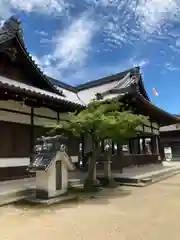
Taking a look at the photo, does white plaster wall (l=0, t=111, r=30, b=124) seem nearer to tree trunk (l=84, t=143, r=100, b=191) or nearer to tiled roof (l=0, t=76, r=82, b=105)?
tiled roof (l=0, t=76, r=82, b=105)

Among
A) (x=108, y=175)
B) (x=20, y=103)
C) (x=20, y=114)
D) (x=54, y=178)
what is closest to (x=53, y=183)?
(x=54, y=178)

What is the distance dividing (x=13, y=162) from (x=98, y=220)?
5.52 metres

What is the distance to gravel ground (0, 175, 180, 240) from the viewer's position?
5.62 metres

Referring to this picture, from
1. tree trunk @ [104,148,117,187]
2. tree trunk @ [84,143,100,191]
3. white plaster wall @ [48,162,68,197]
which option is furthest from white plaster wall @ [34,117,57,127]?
tree trunk @ [104,148,117,187]

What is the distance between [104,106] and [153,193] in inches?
163

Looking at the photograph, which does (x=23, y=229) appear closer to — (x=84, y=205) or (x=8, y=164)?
(x=84, y=205)

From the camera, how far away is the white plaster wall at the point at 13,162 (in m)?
10.6

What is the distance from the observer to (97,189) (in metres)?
11.3

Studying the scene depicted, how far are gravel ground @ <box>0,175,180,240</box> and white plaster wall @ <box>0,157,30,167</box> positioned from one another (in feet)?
8.91

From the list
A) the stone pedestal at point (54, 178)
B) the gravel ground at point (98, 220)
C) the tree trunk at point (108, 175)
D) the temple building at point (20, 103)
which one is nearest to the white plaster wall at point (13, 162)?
the temple building at point (20, 103)

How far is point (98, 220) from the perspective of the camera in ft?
22.4

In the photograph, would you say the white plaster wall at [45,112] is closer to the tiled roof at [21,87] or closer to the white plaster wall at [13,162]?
the tiled roof at [21,87]

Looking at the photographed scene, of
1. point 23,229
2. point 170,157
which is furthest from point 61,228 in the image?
point 170,157

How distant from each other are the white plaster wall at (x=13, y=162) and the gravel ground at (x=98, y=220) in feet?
8.91
